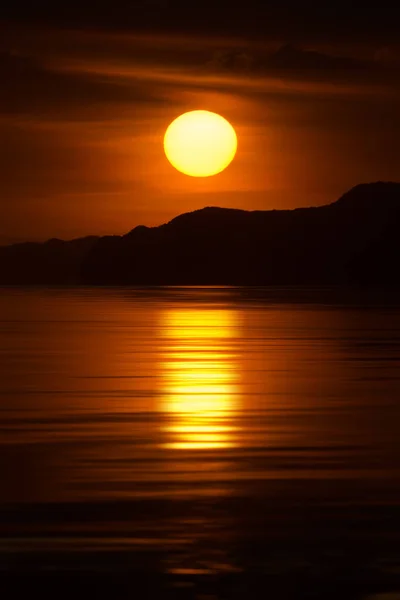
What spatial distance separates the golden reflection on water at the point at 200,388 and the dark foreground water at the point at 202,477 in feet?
0.21

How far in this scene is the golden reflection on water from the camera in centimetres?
1778

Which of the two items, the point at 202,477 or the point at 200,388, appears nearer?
the point at 202,477

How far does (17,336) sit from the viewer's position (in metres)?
42.5

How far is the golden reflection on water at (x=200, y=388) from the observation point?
17781 millimetres

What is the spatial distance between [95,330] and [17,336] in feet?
17.0

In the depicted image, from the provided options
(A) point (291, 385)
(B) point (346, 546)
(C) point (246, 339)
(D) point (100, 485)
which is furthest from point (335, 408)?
(C) point (246, 339)

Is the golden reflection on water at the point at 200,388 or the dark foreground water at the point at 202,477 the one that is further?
the golden reflection on water at the point at 200,388

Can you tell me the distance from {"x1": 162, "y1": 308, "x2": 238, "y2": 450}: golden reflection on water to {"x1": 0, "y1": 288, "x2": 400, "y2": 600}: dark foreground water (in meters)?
0.06

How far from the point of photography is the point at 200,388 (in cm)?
2469

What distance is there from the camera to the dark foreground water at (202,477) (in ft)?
31.4

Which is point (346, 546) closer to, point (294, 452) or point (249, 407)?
point (294, 452)

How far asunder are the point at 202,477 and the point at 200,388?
10.7 metres

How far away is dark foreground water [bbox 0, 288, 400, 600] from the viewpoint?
9.58 metres

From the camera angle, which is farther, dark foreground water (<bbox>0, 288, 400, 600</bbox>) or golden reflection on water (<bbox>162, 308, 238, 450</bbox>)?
golden reflection on water (<bbox>162, 308, 238, 450</bbox>)
